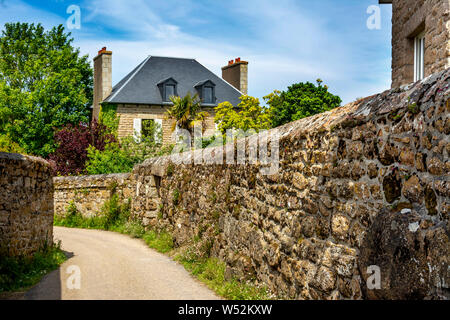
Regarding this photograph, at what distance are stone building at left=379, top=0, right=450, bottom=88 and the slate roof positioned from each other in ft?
68.6

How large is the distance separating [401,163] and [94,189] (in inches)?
A: 562

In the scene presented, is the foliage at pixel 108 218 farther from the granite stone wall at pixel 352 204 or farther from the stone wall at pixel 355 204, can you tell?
the stone wall at pixel 355 204

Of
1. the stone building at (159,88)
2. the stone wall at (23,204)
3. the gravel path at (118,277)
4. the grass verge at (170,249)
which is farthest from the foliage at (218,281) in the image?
the stone building at (159,88)

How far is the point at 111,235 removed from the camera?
13.2 metres

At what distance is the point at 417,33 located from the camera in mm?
7797

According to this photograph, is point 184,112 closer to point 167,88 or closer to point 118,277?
point 167,88

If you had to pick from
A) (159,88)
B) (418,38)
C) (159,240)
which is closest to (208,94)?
(159,88)

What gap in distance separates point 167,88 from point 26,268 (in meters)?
22.7

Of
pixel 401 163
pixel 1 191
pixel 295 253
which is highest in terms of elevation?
pixel 401 163

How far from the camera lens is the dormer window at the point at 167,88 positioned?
29422mm

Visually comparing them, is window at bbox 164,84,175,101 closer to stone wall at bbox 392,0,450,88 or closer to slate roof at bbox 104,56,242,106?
slate roof at bbox 104,56,242,106

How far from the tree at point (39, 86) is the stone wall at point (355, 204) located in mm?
25253
